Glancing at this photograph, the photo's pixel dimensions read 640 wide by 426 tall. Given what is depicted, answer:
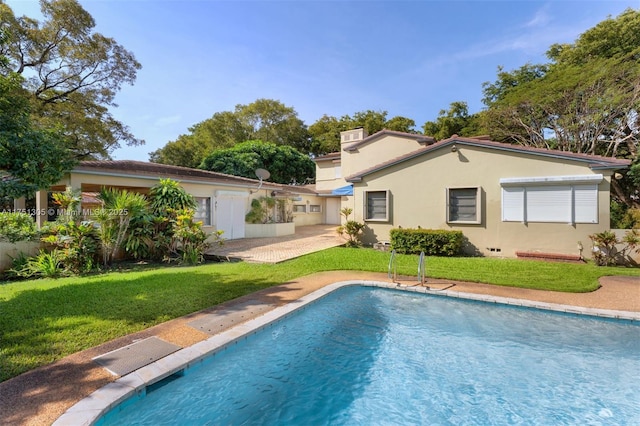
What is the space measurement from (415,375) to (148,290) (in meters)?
7.32

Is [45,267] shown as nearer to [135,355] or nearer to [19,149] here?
[19,149]

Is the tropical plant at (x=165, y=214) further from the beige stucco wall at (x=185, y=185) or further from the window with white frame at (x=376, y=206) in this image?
the window with white frame at (x=376, y=206)

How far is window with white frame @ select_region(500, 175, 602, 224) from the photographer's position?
462 inches

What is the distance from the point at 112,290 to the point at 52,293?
136 centimetres

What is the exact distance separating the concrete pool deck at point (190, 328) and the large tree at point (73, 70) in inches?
711

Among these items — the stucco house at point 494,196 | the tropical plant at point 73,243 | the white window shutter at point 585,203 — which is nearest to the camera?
the tropical plant at point 73,243

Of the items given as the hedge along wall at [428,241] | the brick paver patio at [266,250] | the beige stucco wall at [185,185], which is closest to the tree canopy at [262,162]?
the beige stucco wall at [185,185]

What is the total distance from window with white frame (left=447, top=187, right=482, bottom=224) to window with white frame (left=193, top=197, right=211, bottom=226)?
13.8 meters

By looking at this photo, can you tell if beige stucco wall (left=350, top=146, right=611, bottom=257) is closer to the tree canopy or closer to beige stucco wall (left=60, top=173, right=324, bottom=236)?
beige stucco wall (left=60, top=173, right=324, bottom=236)

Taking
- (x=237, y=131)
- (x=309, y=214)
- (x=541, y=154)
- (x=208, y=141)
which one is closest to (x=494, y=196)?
(x=541, y=154)

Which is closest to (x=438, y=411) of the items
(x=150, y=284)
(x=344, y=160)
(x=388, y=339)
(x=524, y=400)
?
(x=524, y=400)

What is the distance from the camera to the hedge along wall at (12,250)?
10148 mm

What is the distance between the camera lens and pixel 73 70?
20.9 m

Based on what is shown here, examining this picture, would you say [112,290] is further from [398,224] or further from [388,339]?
[398,224]
